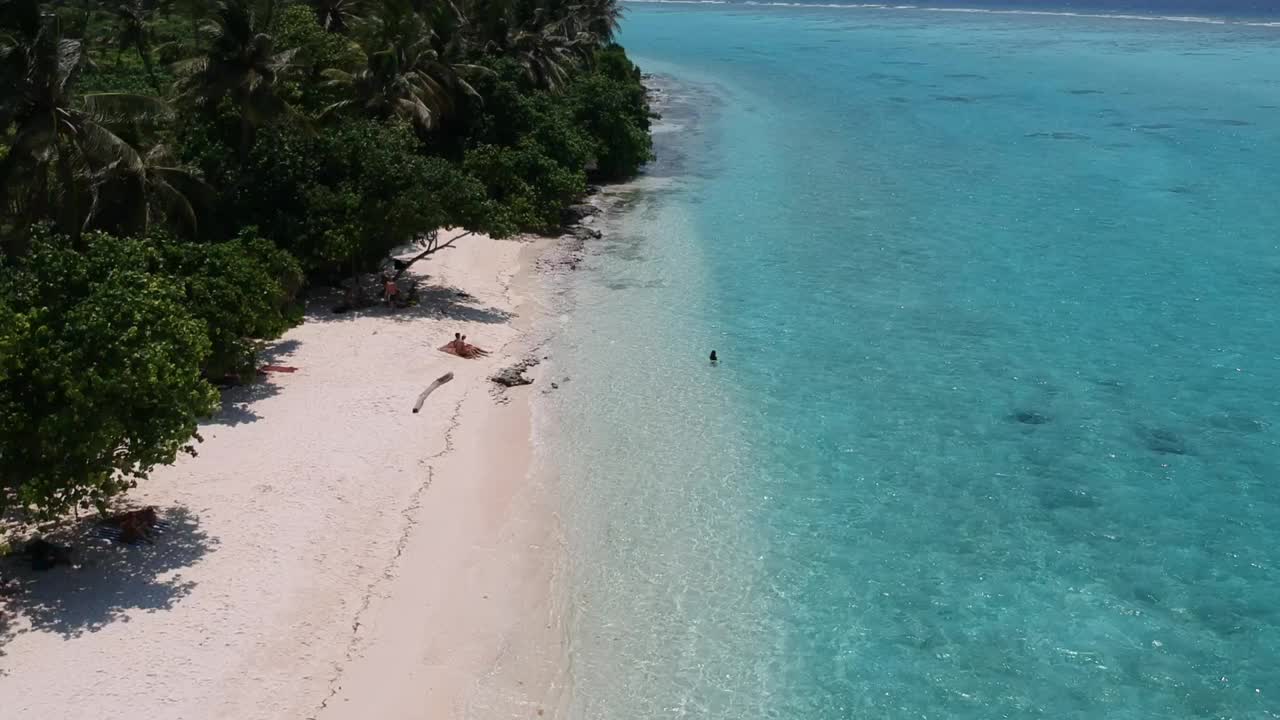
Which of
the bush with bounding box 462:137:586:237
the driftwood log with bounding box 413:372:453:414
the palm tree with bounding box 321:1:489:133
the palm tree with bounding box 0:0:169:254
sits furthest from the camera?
the bush with bounding box 462:137:586:237

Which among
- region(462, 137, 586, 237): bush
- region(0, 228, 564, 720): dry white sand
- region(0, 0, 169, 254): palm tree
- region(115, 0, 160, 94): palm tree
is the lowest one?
region(0, 228, 564, 720): dry white sand

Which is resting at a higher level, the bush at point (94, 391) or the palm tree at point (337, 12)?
the palm tree at point (337, 12)

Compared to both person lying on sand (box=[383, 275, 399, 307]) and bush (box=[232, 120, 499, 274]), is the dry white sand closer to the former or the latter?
bush (box=[232, 120, 499, 274])

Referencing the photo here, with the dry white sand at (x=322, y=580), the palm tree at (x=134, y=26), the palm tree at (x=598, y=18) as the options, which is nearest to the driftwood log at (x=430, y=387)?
the dry white sand at (x=322, y=580)

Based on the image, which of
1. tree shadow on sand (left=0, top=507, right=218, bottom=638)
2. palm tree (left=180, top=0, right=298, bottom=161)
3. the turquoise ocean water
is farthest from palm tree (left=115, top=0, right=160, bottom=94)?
tree shadow on sand (left=0, top=507, right=218, bottom=638)

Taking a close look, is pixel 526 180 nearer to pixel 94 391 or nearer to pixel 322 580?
pixel 322 580

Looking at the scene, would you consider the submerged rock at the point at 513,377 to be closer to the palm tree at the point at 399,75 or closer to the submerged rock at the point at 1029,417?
the palm tree at the point at 399,75
